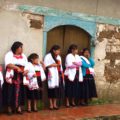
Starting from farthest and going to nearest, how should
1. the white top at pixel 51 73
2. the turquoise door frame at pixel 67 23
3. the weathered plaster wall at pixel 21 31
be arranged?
the turquoise door frame at pixel 67 23, the white top at pixel 51 73, the weathered plaster wall at pixel 21 31

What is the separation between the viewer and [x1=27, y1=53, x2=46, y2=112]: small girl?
11.2 m

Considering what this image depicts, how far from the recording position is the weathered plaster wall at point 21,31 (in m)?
11.1

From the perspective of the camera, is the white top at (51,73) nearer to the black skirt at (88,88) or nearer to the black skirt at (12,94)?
the black skirt at (12,94)

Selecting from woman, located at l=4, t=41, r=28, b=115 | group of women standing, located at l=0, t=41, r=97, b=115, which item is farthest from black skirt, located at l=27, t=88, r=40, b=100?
woman, located at l=4, t=41, r=28, b=115

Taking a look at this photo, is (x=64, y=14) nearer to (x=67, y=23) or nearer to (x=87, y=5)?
(x=67, y=23)

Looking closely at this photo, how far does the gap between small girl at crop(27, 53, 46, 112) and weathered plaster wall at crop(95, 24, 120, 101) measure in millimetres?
2557

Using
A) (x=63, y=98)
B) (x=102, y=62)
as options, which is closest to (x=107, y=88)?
(x=102, y=62)

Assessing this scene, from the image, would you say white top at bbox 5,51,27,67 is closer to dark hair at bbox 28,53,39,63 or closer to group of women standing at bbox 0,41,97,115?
group of women standing at bbox 0,41,97,115

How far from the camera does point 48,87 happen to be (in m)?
11.9

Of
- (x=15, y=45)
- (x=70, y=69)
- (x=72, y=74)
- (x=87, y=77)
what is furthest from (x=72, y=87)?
(x=15, y=45)

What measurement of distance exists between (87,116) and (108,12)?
3.89 metres

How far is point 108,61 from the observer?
13.8m

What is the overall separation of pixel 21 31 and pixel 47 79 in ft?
4.98

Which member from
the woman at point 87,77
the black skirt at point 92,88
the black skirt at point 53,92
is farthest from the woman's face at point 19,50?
the black skirt at point 92,88
